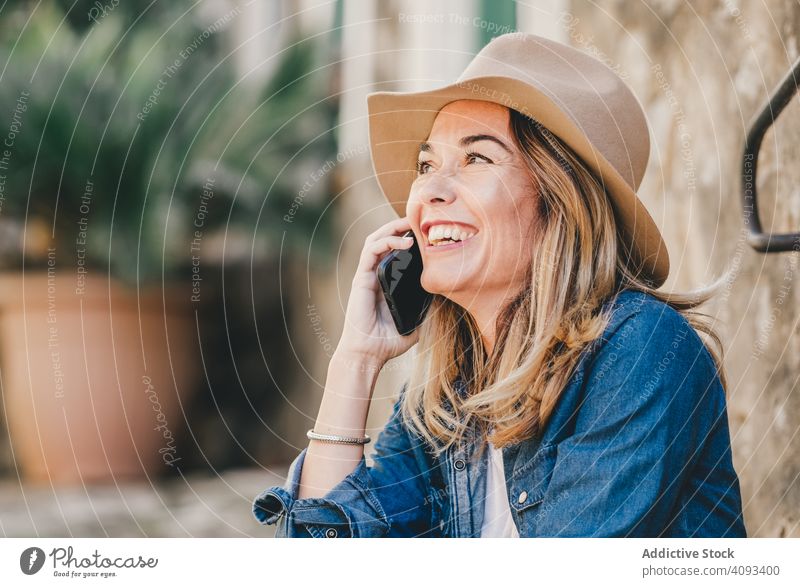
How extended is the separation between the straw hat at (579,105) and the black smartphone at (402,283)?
0.69ft

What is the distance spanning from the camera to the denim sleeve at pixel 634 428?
3.59 feet

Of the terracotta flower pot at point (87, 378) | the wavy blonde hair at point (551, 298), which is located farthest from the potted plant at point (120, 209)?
the wavy blonde hair at point (551, 298)

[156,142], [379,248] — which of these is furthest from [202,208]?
[379,248]

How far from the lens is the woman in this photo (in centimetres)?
113

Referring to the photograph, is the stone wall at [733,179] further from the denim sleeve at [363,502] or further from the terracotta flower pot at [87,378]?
the terracotta flower pot at [87,378]

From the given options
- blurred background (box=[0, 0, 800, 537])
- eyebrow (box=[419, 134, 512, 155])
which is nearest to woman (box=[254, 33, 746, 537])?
eyebrow (box=[419, 134, 512, 155])

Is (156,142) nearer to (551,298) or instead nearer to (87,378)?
(87,378)

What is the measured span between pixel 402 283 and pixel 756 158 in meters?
0.64

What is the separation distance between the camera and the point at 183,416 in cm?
234

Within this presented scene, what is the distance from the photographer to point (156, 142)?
2217mm

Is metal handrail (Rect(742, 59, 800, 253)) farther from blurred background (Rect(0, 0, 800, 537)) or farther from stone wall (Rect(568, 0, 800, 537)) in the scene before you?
blurred background (Rect(0, 0, 800, 537))

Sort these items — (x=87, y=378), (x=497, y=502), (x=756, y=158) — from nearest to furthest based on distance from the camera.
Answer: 1. (x=497, y=502)
2. (x=756, y=158)
3. (x=87, y=378)
